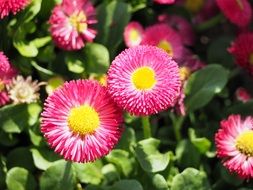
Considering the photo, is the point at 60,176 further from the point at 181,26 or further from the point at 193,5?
the point at 193,5

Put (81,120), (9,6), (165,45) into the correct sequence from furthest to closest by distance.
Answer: (165,45)
(9,6)
(81,120)

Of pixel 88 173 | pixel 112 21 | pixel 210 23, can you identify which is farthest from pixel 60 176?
pixel 210 23

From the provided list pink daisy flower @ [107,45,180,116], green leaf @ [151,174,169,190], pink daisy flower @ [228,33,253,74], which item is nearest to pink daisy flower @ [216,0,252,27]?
pink daisy flower @ [228,33,253,74]

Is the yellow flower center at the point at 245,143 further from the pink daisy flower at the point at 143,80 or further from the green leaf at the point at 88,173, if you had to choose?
the green leaf at the point at 88,173

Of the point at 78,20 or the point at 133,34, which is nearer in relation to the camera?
the point at 78,20

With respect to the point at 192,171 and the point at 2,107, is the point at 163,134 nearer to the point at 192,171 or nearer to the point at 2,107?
the point at 192,171

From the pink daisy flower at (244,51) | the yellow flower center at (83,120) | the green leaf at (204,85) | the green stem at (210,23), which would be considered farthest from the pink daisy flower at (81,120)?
the green stem at (210,23)

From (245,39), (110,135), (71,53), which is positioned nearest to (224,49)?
(245,39)

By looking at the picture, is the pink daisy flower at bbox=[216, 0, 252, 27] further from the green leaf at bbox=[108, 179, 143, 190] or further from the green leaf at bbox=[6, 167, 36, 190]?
the green leaf at bbox=[6, 167, 36, 190]
